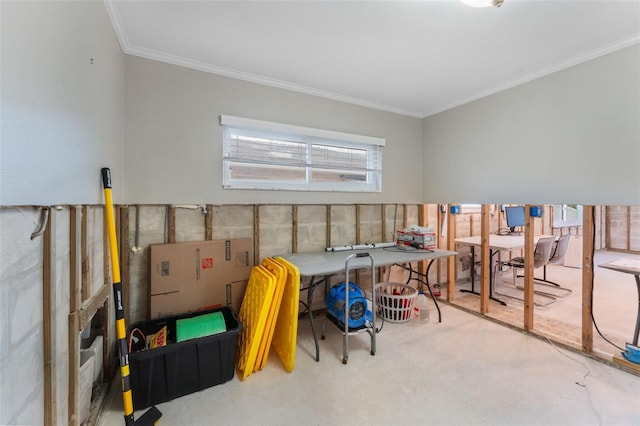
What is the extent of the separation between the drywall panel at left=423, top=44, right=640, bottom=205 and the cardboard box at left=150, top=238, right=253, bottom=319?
2.98 m

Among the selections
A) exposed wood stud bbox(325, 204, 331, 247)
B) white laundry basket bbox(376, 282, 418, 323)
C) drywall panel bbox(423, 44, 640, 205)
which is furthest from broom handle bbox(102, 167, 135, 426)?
drywall panel bbox(423, 44, 640, 205)

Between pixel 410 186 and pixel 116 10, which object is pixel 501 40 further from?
pixel 116 10

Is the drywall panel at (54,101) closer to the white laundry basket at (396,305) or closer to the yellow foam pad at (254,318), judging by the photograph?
the yellow foam pad at (254,318)

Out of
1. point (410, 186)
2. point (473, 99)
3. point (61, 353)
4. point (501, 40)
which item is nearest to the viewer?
point (61, 353)

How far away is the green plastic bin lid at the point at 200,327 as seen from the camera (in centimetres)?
→ 185

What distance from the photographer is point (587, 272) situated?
2289mm

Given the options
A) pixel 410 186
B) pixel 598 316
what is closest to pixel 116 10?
pixel 410 186

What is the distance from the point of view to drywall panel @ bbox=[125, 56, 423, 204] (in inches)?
89.4

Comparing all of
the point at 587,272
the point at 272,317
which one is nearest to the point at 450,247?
the point at 587,272

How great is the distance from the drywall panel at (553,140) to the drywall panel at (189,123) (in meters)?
1.85

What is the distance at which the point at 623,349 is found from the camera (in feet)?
7.41

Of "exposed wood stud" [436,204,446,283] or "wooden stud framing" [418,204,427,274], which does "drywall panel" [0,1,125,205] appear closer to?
"wooden stud framing" [418,204,427,274]

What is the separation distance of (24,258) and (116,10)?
A: 6.15 feet

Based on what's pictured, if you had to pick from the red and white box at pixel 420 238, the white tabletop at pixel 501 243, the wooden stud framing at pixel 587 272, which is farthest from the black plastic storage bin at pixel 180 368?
the white tabletop at pixel 501 243
